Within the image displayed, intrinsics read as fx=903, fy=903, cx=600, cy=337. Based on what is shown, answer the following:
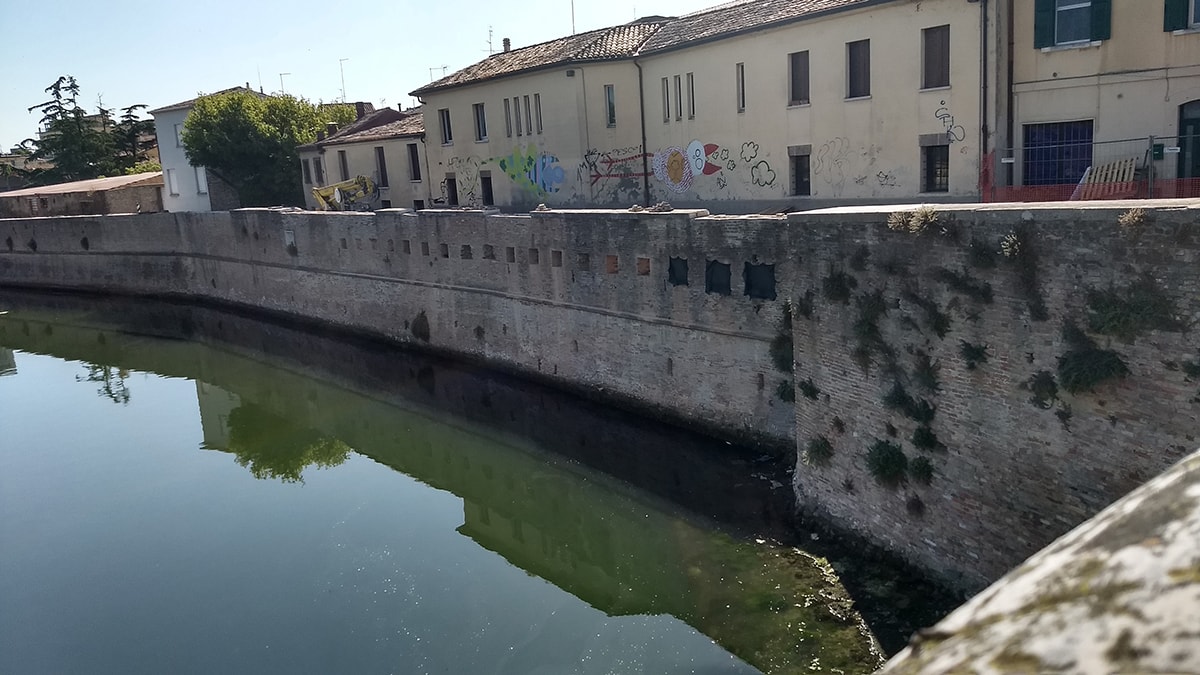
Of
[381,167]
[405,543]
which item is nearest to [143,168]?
[381,167]

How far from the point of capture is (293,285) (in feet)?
82.0

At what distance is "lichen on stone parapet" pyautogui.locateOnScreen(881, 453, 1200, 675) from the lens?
5.49 feet

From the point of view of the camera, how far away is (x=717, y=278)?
1243cm

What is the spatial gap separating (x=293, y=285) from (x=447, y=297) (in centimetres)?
793

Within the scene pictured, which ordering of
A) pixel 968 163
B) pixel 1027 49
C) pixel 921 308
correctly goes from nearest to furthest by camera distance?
1. pixel 921 308
2. pixel 1027 49
3. pixel 968 163

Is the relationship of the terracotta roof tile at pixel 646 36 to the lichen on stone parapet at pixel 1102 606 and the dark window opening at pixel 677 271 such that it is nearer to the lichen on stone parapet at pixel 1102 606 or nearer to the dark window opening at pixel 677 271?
the dark window opening at pixel 677 271

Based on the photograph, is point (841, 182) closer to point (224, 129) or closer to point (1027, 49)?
point (1027, 49)

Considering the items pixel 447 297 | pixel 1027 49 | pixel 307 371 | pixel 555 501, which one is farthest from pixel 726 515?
pixel 307 371

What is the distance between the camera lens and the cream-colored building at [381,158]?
28.1m

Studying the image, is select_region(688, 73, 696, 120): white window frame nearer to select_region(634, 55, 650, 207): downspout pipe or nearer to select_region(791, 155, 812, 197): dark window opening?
select_region(634, 55, 650, 207): downspout pipe

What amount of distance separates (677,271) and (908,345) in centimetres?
505

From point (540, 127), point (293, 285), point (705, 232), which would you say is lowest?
point (293, 285)

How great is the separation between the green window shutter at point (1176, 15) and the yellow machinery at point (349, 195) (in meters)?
22.0

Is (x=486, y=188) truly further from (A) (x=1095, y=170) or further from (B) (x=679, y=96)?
(A) (x=1095, y=170)
